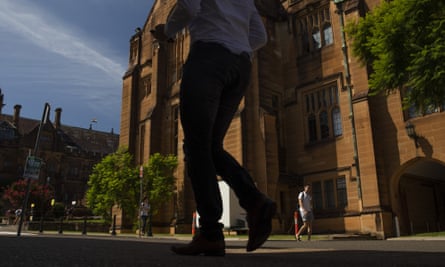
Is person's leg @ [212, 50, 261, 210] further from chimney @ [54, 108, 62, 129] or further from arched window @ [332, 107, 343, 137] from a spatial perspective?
chimney @ [54, 108, 62, 129]

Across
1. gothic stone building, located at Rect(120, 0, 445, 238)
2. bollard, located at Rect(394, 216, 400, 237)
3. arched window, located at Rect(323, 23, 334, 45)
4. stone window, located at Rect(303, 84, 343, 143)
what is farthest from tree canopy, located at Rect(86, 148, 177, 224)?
bollard, located at Rect(394, 216, 400, 237)

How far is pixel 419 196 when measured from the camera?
19250mm

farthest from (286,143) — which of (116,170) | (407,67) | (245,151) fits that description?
(407,67)

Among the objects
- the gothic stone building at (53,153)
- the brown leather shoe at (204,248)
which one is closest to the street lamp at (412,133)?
the brown leather shoe at (204,248)

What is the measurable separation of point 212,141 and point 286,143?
765 inches

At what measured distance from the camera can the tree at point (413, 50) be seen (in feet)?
30.0

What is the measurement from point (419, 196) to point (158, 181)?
13.4m

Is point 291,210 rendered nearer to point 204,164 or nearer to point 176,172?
point 176,172

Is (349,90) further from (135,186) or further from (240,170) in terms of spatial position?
(240,170)

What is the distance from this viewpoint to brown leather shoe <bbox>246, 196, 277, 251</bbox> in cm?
267

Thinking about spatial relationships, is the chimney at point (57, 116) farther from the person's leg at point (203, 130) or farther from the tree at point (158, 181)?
the person's leg at point (203, 130)

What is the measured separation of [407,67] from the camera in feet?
32.8

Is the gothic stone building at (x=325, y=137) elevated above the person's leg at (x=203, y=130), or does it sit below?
above

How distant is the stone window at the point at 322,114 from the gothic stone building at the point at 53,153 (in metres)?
46.3
